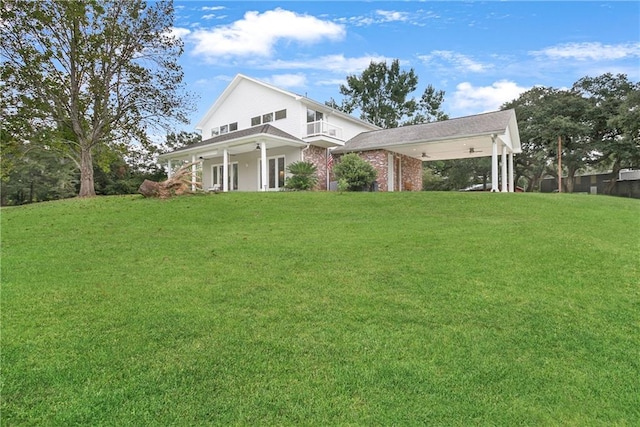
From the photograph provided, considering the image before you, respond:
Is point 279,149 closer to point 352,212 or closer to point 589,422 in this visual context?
point 352,212

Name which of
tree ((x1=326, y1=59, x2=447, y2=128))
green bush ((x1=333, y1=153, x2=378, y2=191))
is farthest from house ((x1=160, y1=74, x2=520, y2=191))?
tree ((x1=326, y1=59, x2=447, y2=128))

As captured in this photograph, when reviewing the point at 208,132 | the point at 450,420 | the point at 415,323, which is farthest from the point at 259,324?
the point at 208,132

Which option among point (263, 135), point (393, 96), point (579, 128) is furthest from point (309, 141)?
point (393, 96)

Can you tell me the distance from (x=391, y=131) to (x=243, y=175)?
9.49 meters

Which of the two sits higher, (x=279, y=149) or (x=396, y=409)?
(x=279, y=149)

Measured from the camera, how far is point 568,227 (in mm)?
7730

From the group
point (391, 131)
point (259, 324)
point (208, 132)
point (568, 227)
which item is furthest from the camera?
point (208, 132)

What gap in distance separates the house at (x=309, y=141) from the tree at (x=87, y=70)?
408 centimetres

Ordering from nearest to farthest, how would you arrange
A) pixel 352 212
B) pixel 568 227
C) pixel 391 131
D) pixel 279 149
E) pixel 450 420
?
pixel 450 420 < pixel 568 227 < pixel 352 212 < pixel 279 149 < pixel 391 131

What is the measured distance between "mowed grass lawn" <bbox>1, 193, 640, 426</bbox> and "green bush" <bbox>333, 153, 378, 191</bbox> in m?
10.3

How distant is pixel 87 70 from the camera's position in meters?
14.6

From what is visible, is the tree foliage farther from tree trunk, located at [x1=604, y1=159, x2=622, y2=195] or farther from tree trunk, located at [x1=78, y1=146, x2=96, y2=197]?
tree trunk, located at [x1=78, y1=146, x2=96, y2=197]

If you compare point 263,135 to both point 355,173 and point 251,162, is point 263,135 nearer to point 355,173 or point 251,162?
point 251,162

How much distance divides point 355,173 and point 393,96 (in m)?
26.3
